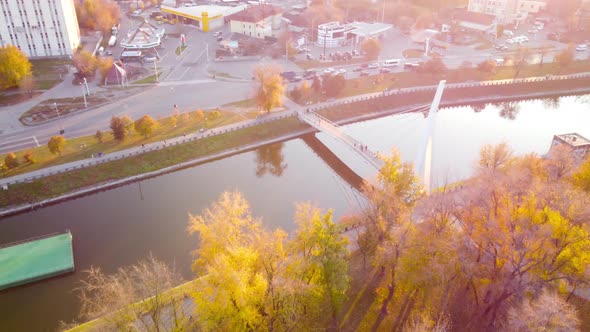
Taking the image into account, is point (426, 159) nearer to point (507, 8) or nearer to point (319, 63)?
point (319, 63)

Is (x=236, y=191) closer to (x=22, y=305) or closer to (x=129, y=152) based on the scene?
(x=129, y=152)

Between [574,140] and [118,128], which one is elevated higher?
[118,128]

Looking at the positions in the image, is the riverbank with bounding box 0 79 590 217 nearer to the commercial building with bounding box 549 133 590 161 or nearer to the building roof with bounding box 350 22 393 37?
the commercial building with bounding box 549 133 590 161

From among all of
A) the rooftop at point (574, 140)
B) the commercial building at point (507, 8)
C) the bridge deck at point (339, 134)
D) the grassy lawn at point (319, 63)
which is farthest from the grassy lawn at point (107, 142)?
the commercial building at point (507, 8)

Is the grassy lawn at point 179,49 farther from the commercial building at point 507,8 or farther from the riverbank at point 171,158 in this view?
the commercial building at point 507,8

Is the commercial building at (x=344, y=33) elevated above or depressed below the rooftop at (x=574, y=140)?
above

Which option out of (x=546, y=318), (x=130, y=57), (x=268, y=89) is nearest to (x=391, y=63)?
(x=268, y=89)
